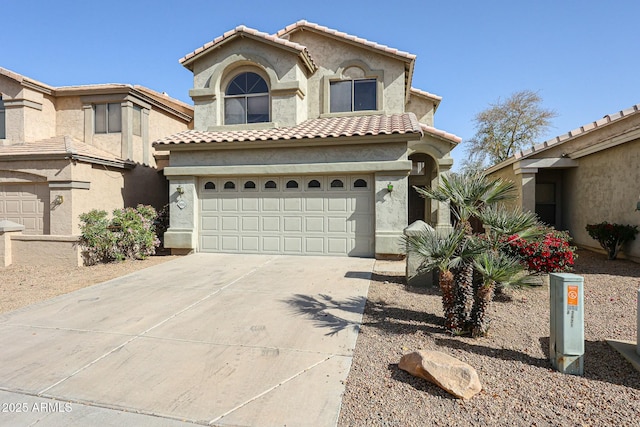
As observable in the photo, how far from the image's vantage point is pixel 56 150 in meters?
12.3

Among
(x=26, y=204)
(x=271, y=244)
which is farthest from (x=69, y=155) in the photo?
(x=271, y=244)

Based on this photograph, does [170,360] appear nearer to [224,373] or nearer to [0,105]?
[224,373]

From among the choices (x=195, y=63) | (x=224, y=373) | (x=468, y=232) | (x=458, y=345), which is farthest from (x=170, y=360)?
(x=195, y=63)

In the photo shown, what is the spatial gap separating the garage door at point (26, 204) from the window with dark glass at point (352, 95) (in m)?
11.4

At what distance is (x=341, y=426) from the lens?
3002 millimetres

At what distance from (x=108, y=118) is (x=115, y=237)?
274 inches

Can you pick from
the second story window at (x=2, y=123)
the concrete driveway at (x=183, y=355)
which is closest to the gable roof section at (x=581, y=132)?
the concrete driveway at (x=183, y=355)

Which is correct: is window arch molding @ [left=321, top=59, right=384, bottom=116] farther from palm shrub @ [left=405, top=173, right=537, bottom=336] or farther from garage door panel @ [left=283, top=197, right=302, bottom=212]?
palm shrub @ [left=405, top=173, right=537, bottom=336]

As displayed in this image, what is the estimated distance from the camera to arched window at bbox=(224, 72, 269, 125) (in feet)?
41.5

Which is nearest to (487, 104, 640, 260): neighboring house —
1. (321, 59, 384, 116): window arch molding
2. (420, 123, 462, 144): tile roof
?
(420, 123, 462, 144): tile roof

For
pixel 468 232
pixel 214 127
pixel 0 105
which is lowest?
pixel 468 232

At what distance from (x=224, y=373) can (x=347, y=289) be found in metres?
3.66

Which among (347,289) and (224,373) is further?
(347,289)

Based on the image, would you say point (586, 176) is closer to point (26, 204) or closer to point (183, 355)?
point (183, 355)
